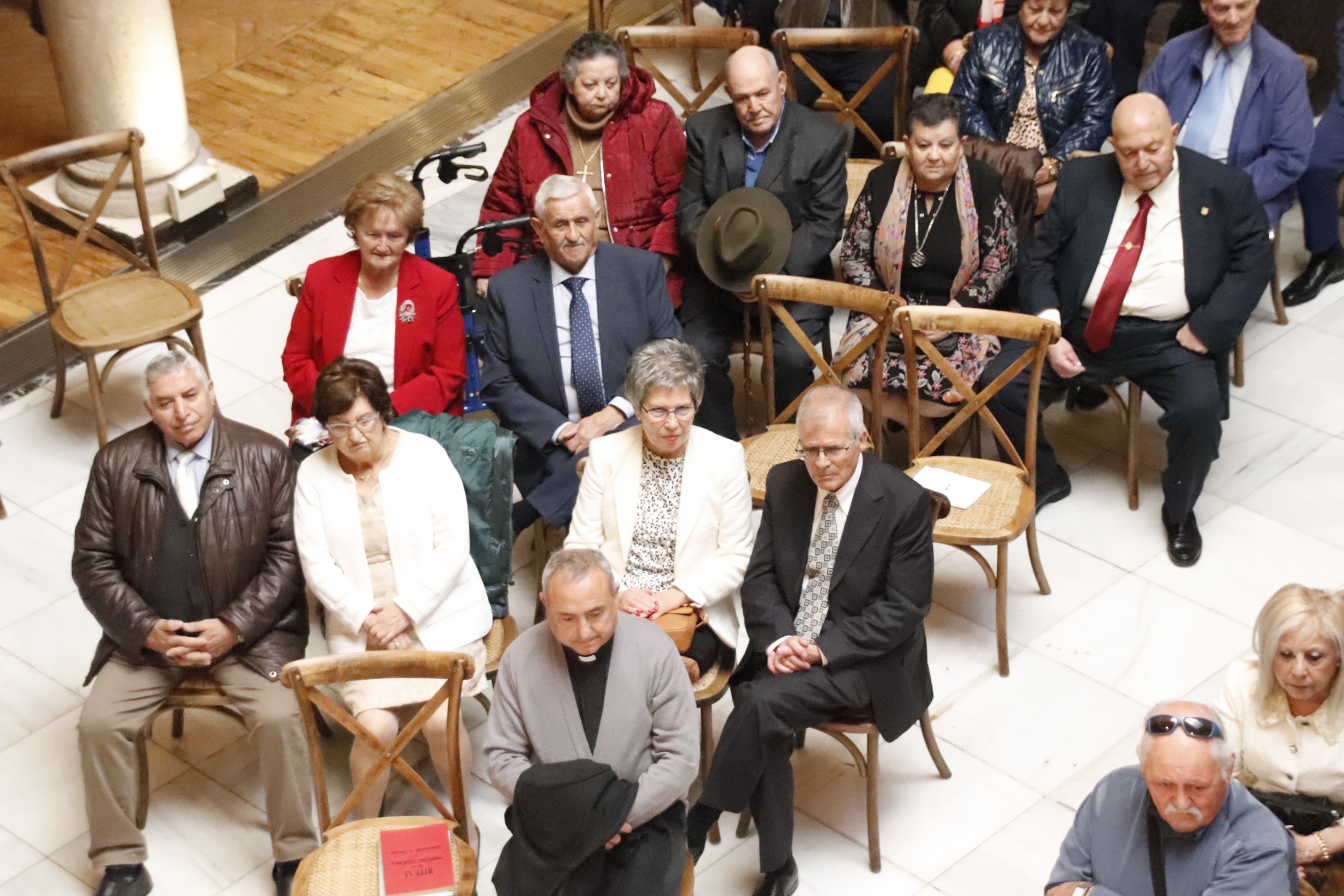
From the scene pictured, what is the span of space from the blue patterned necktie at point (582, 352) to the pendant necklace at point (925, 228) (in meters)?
1.07

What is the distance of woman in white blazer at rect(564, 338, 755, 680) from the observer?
4.53 metres

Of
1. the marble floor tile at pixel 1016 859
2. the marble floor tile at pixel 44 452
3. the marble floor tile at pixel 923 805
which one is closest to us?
Result: the marble floor tile at pixel 1016 859

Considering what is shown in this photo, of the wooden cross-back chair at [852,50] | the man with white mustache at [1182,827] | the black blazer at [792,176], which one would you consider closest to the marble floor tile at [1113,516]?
the black blazer at [792,176]

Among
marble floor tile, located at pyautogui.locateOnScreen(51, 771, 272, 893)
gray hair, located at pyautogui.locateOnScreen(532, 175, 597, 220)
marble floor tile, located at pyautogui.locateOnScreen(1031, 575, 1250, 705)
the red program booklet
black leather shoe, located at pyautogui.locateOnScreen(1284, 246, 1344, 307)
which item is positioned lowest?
marble floor tile, located at pyautogui.locateOnScreen(51, 771, 272, 893)

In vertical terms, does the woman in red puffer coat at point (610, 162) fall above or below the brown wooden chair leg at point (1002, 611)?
above

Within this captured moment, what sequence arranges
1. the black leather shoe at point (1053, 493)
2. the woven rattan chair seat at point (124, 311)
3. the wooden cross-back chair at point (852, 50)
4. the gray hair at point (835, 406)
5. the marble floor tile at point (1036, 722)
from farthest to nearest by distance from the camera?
1. the wooden cross-back chair at point (852, 50)
2. the woven rattan chair seat at point (124, 311)
3. the black leather shoe at point (1053, 493)
4. the marble floor tile at point (1036, 722)
5. the gray hair at point (835, 406)

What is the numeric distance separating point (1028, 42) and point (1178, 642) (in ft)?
7.33

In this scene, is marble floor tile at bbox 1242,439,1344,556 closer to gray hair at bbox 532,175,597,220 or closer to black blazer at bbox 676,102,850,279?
black blazer at bbox 676,102,850,279

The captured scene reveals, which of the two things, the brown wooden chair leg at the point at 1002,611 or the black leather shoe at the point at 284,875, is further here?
the brown wooden chair leg at the point at 1002,611

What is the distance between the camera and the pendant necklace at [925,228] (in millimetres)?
5441

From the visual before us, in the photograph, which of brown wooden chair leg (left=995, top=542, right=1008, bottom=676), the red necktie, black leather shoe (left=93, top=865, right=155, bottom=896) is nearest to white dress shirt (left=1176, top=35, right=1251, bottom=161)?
the red necktie

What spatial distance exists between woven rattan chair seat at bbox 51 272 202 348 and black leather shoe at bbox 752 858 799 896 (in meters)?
2.80

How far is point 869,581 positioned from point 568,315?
139cm

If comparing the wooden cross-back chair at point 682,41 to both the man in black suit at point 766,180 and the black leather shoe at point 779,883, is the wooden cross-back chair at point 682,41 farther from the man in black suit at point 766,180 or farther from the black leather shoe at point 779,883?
the black leather shoe at point 779,883
